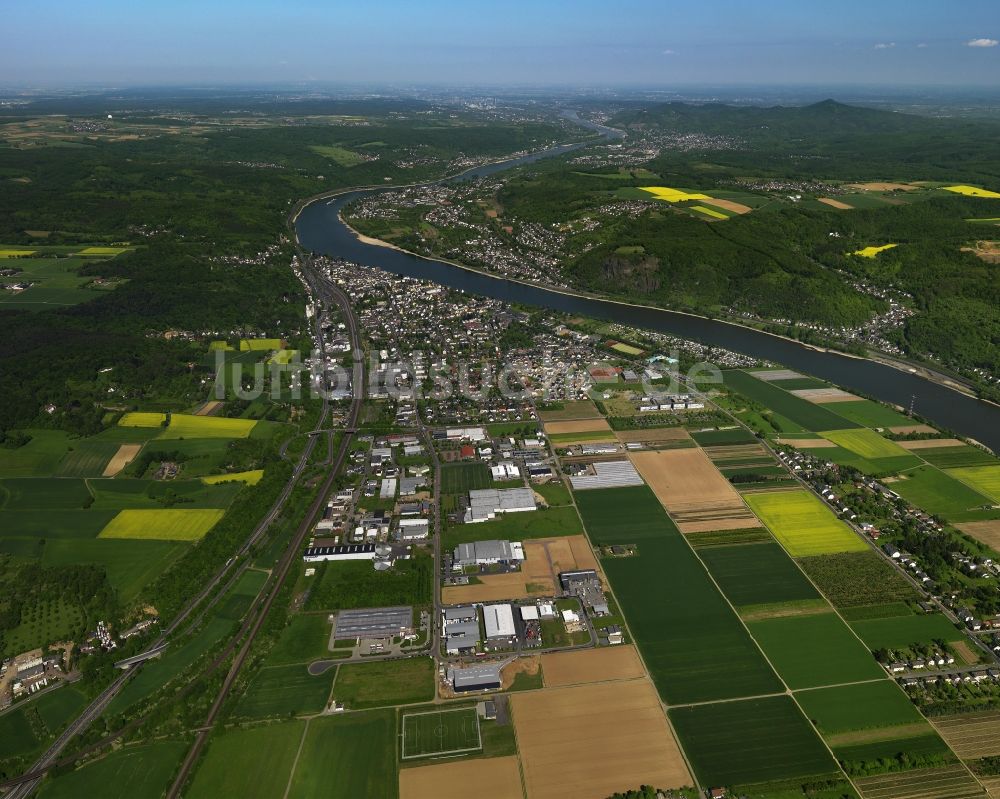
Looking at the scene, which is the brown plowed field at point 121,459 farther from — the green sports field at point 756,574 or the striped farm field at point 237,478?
the green sports field at point 756,574

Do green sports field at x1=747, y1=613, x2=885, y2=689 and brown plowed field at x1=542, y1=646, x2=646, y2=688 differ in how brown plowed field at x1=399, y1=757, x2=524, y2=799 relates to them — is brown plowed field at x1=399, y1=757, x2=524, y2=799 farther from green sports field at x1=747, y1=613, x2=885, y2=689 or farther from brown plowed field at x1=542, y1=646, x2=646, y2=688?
green sports field at x1=747, y1=613, x2=885, y2=689

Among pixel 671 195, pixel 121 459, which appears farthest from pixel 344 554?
pixel 671 195

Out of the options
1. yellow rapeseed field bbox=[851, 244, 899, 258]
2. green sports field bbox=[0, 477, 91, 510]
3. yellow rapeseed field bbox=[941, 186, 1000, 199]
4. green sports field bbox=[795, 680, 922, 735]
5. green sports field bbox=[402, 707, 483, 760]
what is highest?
yellow rapeseed field bbox=[941, 186, 1000, 199]

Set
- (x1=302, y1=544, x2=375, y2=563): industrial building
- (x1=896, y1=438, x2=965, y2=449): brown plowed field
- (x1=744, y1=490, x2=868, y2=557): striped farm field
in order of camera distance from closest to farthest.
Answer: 1. (x1=302, y1=544, x2=375, y2=563): industrial building
2. (x1=744, y1=490, x2=868, y2=557): striped farm field
3. (x1=896, y1=438, x2=965, y2=449): brown plowed field

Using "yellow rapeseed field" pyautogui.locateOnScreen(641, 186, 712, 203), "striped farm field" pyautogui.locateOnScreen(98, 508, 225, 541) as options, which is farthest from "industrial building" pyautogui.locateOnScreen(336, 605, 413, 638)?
"yellow rapeseed field" pyautogui.locateOnScreen(641, 186, 712, 203)

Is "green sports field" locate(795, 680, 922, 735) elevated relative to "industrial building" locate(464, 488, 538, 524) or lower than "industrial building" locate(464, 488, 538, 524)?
lower

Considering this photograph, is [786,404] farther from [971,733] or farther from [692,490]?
[971,733]
